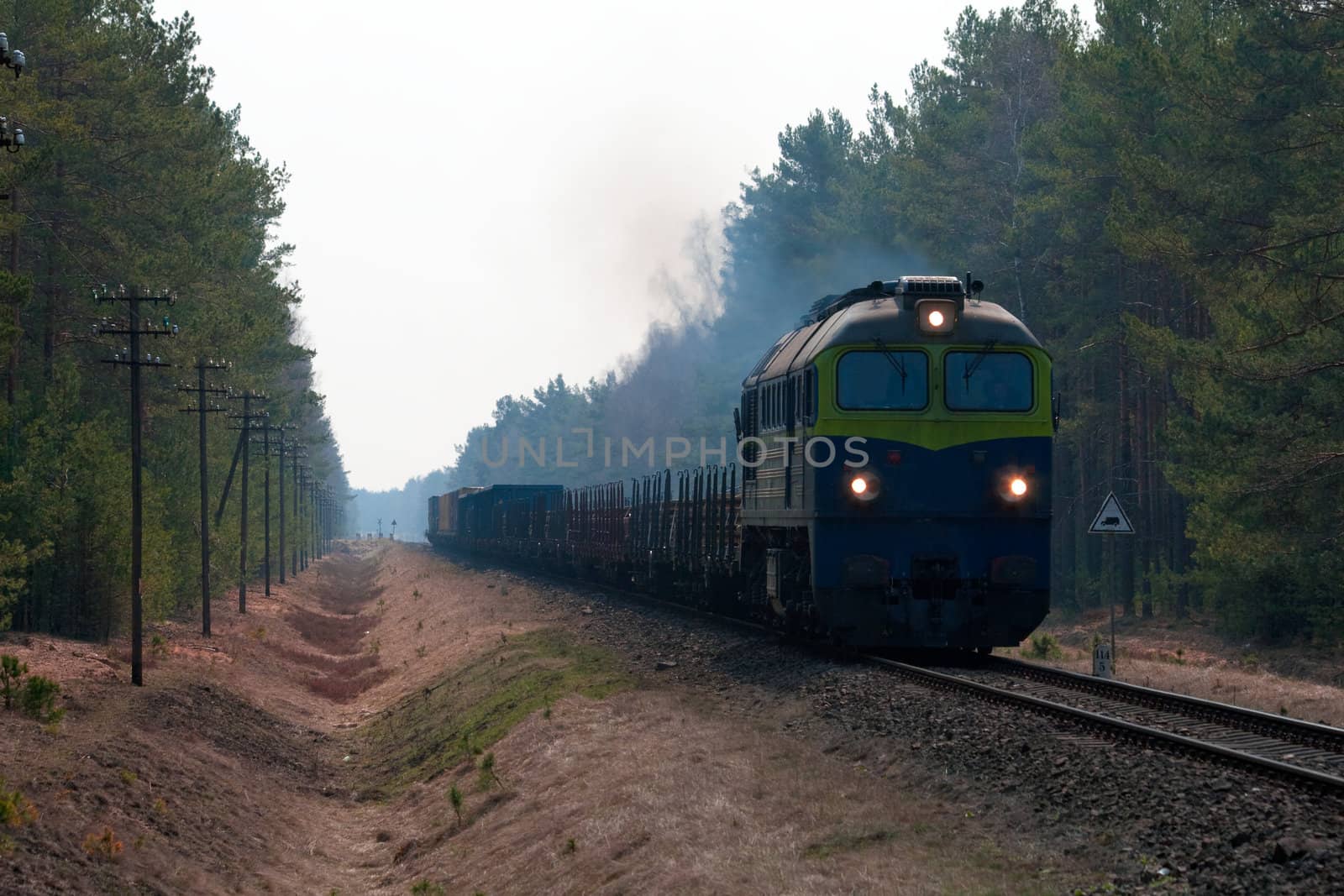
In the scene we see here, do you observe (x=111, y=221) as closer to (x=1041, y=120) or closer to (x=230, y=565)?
(x=230, y=565)

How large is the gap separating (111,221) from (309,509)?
70108mm

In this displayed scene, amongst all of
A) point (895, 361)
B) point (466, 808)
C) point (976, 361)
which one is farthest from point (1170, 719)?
point (466, 808)

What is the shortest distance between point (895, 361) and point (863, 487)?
167cm

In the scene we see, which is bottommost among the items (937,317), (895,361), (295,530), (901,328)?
(295,530)

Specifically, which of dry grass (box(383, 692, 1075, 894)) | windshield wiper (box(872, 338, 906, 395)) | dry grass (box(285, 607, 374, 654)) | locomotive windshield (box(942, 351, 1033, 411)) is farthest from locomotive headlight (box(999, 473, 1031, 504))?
dry grass (box(285, 607, 374, 654))

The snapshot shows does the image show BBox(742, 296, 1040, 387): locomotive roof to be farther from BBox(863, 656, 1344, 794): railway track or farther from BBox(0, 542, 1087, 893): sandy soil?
BBox(0, 542, 1087, 893): sandy soil

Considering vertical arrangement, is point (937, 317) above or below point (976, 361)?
above

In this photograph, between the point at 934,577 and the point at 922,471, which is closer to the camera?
the point at 934,577

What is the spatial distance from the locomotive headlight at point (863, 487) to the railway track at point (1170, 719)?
6.64 ft

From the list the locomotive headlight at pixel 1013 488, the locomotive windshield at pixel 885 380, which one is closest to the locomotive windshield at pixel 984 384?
the locomotive windshield at pixel 885 380

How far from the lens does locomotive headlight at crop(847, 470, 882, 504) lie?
16.9 m

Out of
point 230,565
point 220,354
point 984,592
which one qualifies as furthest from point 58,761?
point 230,565

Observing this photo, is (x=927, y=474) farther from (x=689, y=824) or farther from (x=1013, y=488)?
(x=689, y=824)

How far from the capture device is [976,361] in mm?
17438
